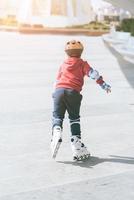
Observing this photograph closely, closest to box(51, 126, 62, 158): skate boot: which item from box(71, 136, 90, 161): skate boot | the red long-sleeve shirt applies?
box(71, 136, 90, 161): skate boot

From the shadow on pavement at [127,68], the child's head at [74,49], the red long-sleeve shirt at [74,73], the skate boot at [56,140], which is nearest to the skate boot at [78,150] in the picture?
the skate boot at [56,140]

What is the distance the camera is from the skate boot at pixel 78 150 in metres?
6.36

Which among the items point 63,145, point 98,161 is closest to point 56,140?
point 98,161

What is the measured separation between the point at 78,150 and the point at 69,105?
0.55 meters

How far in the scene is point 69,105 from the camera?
21.2ft

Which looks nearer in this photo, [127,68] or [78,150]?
[78,150]

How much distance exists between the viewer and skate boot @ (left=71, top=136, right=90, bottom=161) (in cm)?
636

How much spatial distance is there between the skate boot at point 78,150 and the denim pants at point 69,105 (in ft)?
0.29

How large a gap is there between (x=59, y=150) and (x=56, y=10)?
42959mm

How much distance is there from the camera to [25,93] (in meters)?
11.8

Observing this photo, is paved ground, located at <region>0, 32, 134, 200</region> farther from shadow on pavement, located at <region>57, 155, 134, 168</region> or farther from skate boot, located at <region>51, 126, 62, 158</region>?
skate boot, located at <region>51, 126, 62, 158</region>

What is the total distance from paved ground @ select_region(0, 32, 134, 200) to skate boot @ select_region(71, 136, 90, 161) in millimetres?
83

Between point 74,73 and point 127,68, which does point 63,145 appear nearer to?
point 74,73

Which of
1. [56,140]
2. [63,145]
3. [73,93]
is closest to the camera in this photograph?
[56,140]
